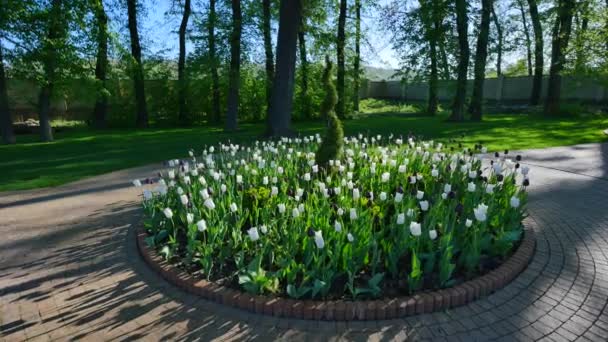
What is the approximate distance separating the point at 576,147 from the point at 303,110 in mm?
15014

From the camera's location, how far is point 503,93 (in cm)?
3056

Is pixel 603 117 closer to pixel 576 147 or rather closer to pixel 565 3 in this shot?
pixel 565 3

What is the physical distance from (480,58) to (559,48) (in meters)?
4.50

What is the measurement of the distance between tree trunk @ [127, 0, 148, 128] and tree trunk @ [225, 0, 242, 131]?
260 inches

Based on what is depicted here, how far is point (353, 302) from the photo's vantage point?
9.56 feet

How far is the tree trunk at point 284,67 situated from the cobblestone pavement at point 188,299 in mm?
7563

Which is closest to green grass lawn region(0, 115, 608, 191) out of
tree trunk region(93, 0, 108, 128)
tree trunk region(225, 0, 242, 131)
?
tree trunk region(93, 0, 108, 128)

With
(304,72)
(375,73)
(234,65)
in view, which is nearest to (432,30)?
(304,72)

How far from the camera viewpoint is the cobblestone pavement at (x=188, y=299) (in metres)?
2.71

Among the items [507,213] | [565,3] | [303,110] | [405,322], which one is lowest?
[405,322]

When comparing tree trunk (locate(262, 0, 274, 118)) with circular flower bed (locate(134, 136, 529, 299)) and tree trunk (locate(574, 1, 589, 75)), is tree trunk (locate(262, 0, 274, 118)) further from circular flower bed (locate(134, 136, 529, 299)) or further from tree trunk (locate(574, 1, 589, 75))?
tree trunk (locate(574, 1, 589, 75))

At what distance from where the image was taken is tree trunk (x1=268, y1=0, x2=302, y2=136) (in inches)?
461

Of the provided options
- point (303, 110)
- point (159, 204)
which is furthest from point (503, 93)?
point (159, 204)

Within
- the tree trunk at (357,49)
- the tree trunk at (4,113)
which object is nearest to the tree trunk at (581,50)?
the tree trunk at (357,49)
